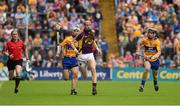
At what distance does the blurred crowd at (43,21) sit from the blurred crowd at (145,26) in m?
1.59

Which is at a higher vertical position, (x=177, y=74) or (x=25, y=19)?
(x=25, y=19)

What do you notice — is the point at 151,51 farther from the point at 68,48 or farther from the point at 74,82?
the point at 74,82

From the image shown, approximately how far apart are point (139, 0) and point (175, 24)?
3.42 meters

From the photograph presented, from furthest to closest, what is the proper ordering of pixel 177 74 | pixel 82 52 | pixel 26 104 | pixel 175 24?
pixel 175 24 → pixel 177 74 → pixel 82 52 → pixel 26 104

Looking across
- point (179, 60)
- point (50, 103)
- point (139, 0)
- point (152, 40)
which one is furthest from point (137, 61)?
point (50, 103)

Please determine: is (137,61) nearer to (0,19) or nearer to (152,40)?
(0,19)

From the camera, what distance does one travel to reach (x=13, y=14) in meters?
37.7

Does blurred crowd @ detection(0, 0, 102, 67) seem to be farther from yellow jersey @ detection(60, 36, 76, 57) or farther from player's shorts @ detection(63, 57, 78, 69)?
player's shorts @ detection(63, 57, 78, 69)

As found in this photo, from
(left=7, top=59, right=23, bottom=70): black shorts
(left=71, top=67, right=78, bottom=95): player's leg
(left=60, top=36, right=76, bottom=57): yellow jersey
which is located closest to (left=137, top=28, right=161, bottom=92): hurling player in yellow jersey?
(left=60, top=36, right=76, bottom=57): yellow jersey

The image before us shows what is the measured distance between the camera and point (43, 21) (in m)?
38.6

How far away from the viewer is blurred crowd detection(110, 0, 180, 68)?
37312 millimetres

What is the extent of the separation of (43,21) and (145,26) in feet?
19.5

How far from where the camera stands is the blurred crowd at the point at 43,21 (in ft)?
121

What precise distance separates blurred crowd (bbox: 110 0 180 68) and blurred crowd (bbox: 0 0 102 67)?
1.59 metres
